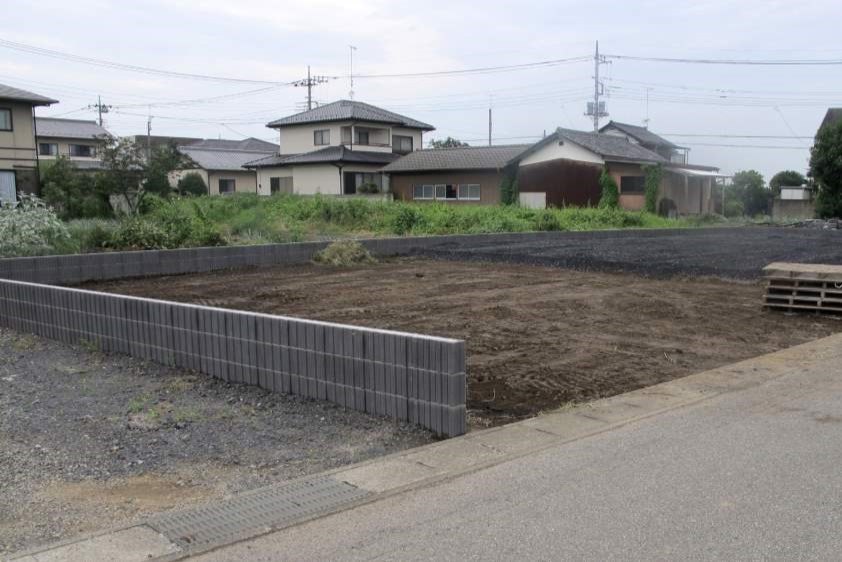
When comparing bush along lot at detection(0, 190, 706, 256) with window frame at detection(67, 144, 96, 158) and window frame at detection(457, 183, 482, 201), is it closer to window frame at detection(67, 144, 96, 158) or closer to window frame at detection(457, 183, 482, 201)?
window frame at detection(457, 183, 482, 201)

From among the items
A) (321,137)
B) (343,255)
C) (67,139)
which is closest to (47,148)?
(67,139)

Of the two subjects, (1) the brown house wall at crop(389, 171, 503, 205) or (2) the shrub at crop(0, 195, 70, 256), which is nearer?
(2) the shrub at crop(0, 195, 70, 256)

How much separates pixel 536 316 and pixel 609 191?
85.8ft

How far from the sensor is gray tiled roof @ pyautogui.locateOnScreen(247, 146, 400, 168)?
4094 cm

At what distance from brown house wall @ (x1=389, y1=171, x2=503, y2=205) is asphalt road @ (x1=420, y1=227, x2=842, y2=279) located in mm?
12508

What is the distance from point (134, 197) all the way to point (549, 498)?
92.7 feet

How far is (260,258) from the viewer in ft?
54.4

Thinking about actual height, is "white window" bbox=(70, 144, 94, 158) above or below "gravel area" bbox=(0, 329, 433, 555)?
above

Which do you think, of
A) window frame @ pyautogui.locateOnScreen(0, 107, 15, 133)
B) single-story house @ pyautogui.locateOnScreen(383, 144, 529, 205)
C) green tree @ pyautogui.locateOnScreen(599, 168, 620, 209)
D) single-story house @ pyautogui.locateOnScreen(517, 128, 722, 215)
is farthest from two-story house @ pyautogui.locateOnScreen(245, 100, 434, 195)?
window frame @ pyautogui.locateOnScreen(0, 107, 15, 133)

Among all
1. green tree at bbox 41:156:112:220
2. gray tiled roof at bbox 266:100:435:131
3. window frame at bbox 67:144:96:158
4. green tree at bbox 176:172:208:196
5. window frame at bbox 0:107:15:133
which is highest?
gray tiled roof at bbox 266:100:435:131

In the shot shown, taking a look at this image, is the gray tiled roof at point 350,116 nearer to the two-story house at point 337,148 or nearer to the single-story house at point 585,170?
the two-story house at point 337,148

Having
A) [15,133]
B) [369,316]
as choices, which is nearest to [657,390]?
[369,316]

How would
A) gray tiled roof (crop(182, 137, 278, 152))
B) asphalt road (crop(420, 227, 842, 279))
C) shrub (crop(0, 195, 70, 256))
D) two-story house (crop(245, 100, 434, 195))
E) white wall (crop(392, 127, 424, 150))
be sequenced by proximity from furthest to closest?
1. gray tiled roof (crop(182, 137, 278, 152))
2. white wall (crop(392, 127, 424, 150))
3. two-story house (crop(245, 100, 434, 195))
4. asphalt road (crop(420, 227, 842, 279))
5. shrub (crop(0, 195, 70, 256))

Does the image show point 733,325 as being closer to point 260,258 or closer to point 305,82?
point 260,258
